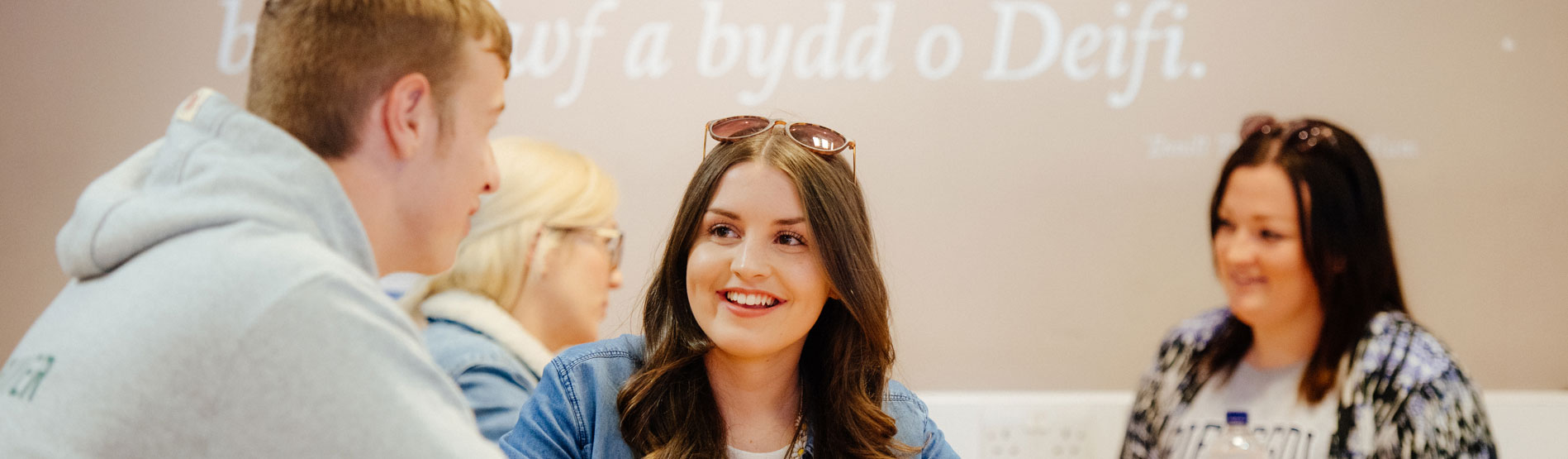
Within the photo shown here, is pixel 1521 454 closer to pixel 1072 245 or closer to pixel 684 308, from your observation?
pixel 1072 245

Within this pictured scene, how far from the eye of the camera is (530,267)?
257 centimetres

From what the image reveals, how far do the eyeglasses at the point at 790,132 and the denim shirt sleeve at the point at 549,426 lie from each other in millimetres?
433

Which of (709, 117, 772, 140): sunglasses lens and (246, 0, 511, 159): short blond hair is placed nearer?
(246, 0, 511, 159): short blond hair

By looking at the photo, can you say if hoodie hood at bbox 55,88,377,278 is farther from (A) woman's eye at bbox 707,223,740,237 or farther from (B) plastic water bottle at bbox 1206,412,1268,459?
(B) plastic water bottle at bbox 1206,412,1268,459

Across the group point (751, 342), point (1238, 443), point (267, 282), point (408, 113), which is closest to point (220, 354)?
point (267, 282)

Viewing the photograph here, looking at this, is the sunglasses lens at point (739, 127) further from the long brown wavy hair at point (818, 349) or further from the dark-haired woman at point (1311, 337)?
the dark-haired woman at point (1311, 337)

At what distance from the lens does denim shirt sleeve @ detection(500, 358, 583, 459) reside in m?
1.63

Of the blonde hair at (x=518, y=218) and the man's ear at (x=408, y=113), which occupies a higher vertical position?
the man's ear at (x=408, y=113)

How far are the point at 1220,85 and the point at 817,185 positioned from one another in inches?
78.0

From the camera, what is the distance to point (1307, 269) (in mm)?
2557

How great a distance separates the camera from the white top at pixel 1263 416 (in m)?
2.44

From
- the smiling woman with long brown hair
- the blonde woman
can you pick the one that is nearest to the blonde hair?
the blonde woman

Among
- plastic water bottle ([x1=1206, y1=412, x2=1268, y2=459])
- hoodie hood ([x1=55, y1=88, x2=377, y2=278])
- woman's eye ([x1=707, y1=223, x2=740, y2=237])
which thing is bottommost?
plastic water bottle ([x1=1206, y1=412, x2=1268, y2=459])

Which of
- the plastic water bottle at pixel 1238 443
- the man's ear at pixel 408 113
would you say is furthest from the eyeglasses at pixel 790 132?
the plastic water bottle at pixel 1238 443
